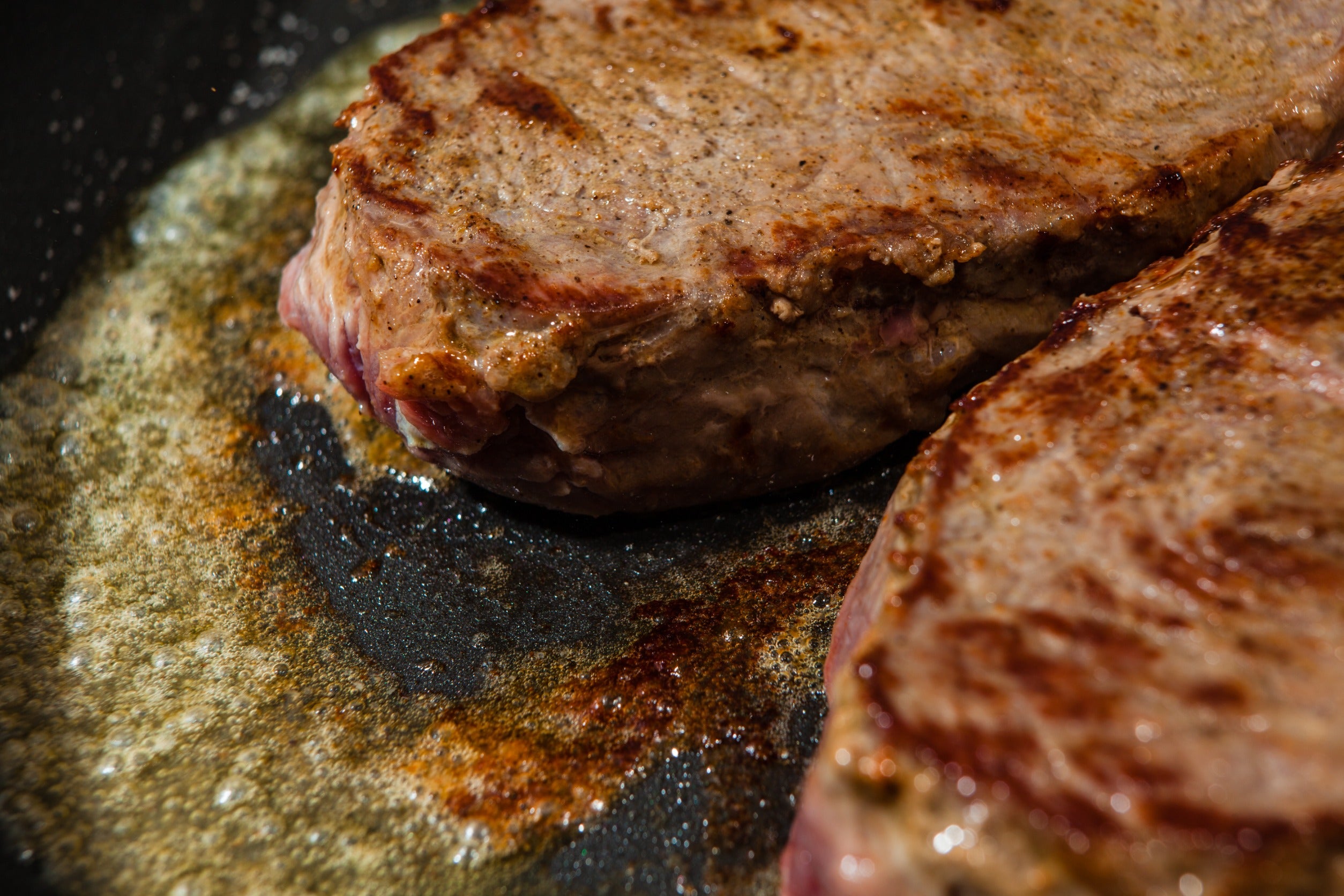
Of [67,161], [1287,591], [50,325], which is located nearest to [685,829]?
[1287,591]

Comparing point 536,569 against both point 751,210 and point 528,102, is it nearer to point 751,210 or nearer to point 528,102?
point 751,210

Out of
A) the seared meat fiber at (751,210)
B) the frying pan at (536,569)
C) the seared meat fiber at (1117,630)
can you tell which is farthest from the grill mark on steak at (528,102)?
the seared meat fiber at (1117,630)

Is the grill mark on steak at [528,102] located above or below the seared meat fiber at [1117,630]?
above

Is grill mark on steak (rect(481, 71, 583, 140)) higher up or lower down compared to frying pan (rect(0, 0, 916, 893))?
higher up

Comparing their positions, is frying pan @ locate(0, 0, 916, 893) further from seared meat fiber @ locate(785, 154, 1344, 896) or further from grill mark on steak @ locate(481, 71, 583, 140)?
grill mark on steak @ locate(481, 71, 583, 140)

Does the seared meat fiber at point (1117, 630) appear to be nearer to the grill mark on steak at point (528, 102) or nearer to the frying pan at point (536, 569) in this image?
the frying pan at point (536, 569)

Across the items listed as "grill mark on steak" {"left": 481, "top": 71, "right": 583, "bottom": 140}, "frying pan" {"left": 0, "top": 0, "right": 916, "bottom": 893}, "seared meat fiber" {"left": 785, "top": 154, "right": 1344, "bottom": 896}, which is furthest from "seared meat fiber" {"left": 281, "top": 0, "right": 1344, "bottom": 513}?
"seared meat fiber" {"left": 785, "top": 154, "right": 1344, "bottom": 896}
